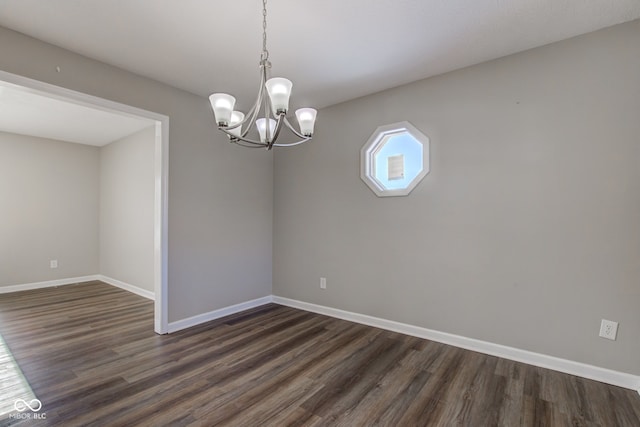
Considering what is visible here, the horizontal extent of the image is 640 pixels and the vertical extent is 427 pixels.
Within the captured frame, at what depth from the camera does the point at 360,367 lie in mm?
2291

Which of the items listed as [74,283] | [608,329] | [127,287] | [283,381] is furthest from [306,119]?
[74,283]

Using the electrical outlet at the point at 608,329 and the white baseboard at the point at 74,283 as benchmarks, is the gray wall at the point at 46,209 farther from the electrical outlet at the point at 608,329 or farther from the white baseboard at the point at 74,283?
the electrical outlet at the point at 608,329

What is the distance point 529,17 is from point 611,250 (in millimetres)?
1710

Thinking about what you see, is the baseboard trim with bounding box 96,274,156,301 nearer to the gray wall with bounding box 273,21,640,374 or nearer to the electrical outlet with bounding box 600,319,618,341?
the gray wall with bounding box 273,21,640,374

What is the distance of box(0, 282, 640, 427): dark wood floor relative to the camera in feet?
5.66

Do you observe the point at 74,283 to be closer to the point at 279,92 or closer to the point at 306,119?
the point at 306,119

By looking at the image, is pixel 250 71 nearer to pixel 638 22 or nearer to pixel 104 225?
pixel 638 22

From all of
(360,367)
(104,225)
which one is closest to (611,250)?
(360,367)

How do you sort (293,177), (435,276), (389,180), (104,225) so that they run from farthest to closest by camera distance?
(104,225)
(293,177)
(389,180)
(435,276)

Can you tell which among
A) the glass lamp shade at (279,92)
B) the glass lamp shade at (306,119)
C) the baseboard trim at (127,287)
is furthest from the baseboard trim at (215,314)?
the glass lamp shade at (279,92)

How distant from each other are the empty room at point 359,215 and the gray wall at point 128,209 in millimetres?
639

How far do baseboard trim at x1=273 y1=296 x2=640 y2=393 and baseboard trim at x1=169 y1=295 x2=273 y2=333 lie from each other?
34.9 inches

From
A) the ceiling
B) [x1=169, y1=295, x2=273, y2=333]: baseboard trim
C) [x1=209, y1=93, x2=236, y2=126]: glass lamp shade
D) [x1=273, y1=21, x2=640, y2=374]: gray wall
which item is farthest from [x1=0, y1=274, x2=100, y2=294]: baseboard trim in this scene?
[x1=209, y1=93, x2=236, y2=126]: glass lamp shade

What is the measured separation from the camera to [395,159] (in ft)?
10.3
